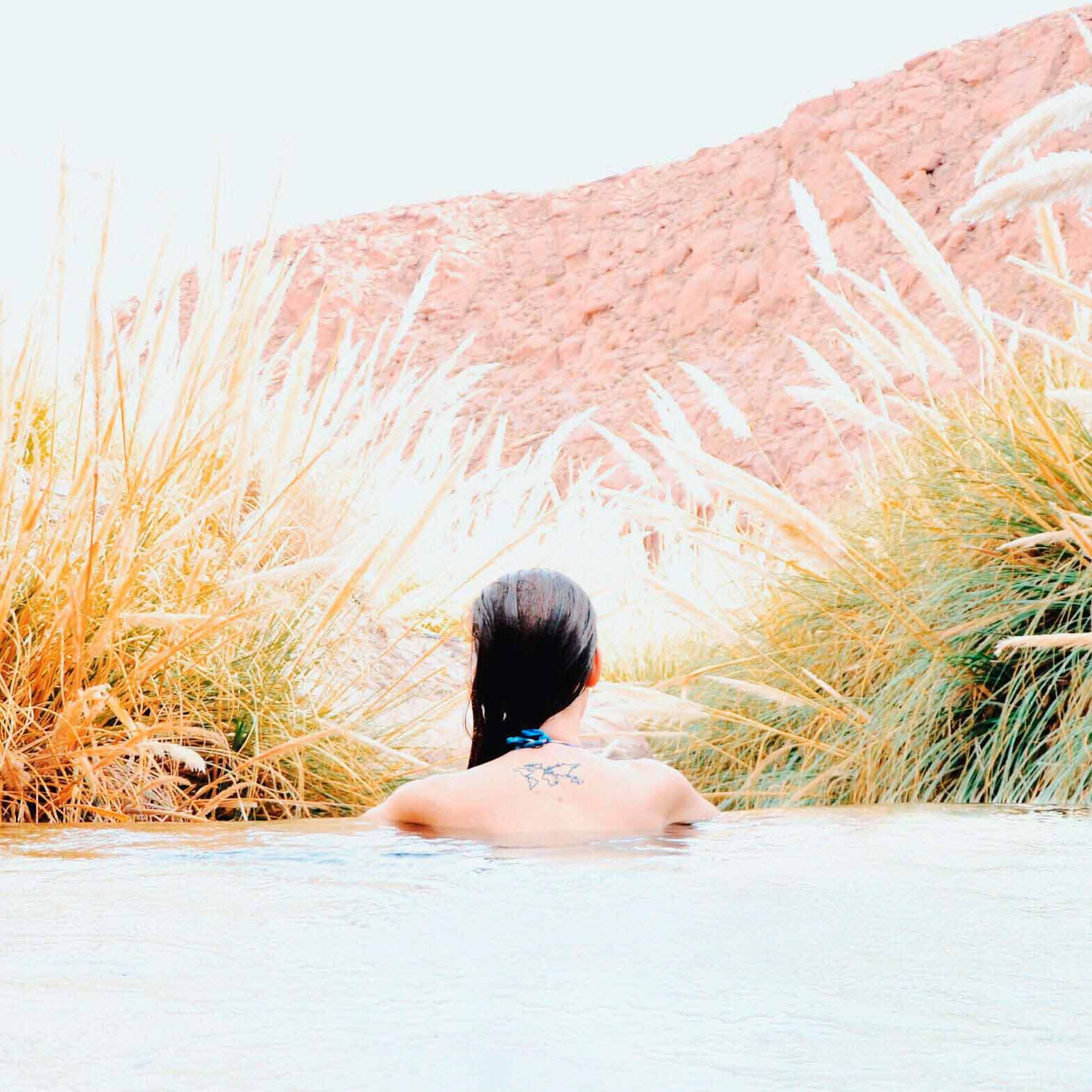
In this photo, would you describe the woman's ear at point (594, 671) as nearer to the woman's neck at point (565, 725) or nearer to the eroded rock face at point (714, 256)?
the woman's neck at point (565, 725)

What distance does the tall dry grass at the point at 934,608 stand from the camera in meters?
2.92

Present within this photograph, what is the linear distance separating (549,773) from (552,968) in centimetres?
120

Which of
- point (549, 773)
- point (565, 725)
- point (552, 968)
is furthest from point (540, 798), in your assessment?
point (552, 968)

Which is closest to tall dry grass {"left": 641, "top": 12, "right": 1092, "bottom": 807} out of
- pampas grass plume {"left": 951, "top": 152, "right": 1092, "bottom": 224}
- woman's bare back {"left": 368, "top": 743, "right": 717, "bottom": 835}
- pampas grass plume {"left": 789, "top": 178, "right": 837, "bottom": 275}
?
pampas grass plume {"left": 789, "top": 178, "right": 837, "bottom": 275}

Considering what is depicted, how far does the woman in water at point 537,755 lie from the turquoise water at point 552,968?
31cm

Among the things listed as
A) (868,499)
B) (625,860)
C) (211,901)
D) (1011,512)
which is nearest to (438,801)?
(625,860)

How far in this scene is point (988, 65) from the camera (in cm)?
2338

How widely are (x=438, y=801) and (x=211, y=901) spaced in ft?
2.75

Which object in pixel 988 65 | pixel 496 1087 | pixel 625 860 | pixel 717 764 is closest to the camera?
pixel 496 1087

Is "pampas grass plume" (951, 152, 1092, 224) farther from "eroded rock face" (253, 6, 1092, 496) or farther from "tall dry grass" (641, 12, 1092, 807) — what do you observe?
"eroded rock face" (253, 6, 1092, 496)

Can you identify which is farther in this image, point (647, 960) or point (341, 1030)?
point (647, 960)

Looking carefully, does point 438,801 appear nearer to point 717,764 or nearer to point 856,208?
point 717,764

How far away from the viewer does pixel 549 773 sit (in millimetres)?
2359

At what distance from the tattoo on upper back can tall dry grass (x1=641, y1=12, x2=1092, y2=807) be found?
45cm
